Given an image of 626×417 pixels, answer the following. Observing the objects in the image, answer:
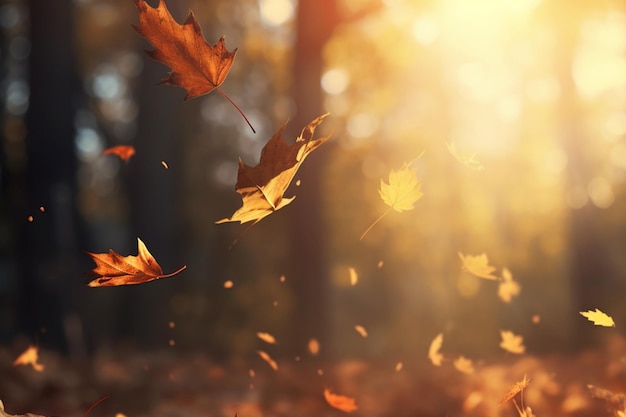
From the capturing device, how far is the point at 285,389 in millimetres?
4438

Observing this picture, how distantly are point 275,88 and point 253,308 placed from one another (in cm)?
445

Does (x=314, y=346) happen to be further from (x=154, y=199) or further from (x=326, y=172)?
(x=154, y=199)

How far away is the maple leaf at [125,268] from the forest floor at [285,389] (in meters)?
1.33

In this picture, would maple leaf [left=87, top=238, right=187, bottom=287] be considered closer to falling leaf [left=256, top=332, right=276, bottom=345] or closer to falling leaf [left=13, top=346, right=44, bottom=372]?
falling leaf [left=256, top=332, right=276, bottom=345]

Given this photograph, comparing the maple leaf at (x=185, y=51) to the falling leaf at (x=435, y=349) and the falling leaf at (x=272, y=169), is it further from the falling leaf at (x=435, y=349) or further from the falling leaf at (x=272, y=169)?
the falling leaf at (x=435, y=349)

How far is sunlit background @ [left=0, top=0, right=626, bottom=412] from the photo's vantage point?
7.47m

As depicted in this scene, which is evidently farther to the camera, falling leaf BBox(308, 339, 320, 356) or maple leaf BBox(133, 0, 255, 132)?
falling leaf BBox(308, 339, 320, 356)

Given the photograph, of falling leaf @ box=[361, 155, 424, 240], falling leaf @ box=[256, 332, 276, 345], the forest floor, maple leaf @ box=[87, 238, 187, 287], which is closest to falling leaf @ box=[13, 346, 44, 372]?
the forest floor

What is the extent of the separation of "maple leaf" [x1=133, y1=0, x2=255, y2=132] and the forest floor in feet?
5.18

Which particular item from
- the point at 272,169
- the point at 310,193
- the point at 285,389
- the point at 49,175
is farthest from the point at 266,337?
the point at 49,175

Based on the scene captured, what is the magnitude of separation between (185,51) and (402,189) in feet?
2.10

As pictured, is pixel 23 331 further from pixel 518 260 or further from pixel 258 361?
pixel 518 260

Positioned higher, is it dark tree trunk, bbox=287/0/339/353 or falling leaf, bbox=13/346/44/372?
falling leaf, bbox=13/346/44/372

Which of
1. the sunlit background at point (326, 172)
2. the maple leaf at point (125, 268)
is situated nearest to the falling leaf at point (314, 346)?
the sunlit background at point (326, 172)
